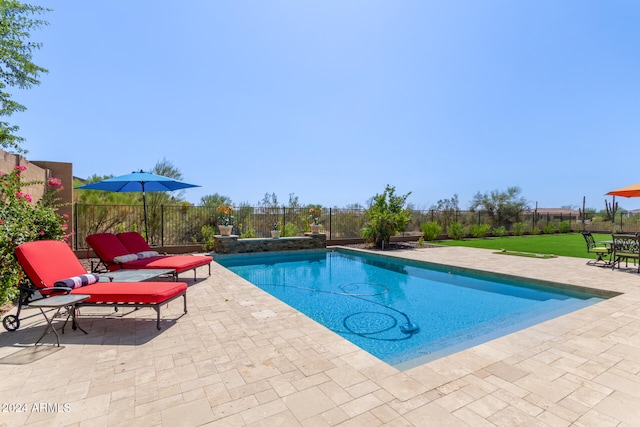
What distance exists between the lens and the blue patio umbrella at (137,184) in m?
6.47

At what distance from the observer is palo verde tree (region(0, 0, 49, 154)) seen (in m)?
7.43

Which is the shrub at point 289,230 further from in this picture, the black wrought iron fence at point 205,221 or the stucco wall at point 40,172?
the stucco wall at point 40,172

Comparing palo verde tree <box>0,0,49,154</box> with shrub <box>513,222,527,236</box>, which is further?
shrub <box>513,222,527,236</box>

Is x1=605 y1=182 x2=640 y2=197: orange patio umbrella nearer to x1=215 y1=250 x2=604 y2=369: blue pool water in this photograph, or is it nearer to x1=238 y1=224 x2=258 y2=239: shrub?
x1=215 y1=250 x2=604 y2=369: blue pool water

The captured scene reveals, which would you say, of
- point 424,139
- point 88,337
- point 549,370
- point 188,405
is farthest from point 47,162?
point 424,139

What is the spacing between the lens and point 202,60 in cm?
980

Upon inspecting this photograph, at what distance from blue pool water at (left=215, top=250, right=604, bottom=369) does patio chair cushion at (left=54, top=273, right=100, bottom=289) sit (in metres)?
3.15

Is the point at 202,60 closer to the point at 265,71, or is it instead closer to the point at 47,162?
the point at 265,71

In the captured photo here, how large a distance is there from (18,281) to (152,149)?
1118 centimetres

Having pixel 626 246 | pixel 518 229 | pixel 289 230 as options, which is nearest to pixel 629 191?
pixel 626 246

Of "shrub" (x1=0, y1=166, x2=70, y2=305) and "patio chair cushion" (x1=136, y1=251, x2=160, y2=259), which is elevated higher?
"shrub" (x1=0, y1=166, x2=70, y2=305)

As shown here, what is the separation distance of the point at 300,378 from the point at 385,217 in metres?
10.6

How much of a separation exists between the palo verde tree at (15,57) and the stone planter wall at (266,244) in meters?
6.41

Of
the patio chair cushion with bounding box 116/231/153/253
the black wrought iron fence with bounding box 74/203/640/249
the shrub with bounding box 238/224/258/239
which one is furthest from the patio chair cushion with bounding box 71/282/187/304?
the shrub with bounding box 238/224/258/239
